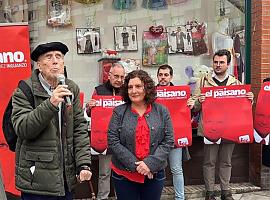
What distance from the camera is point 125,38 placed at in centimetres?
657

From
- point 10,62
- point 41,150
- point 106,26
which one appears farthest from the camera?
point 106,26

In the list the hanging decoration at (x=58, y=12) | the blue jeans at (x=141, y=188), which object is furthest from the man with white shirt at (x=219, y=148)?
the hanging decoration at (x=58, y=12)

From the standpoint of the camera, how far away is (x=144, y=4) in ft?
21.8

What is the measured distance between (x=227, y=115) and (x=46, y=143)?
292 centimetres

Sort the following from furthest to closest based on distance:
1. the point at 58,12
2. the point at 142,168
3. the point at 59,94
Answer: the point at 58,12, the point at 142,168, the point at 59,94

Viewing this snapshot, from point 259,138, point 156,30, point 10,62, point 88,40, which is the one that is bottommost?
point 259,138

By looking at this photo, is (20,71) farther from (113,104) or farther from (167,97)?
(167,97)

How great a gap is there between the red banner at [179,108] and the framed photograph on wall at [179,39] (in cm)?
166

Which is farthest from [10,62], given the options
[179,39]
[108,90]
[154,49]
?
[179,39]

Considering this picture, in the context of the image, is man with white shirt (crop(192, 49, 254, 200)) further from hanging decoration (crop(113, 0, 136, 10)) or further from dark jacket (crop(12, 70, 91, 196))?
dark jacket (crop(12, 70, 91, 196))

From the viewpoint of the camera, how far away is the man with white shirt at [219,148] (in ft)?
17.4

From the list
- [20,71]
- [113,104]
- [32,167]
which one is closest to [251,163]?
[113,104]

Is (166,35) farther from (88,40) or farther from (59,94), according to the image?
(59,94)

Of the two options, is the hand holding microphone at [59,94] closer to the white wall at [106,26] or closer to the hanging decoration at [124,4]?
the white wall at [106,26]
